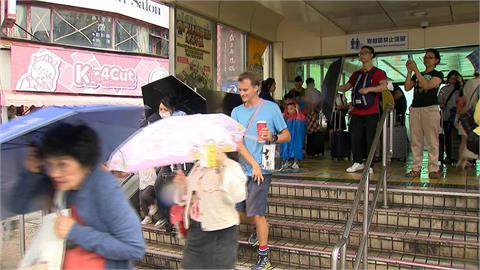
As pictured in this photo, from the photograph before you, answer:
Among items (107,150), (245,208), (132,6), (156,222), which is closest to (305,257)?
(245,208)

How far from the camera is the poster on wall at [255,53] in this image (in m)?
8.98

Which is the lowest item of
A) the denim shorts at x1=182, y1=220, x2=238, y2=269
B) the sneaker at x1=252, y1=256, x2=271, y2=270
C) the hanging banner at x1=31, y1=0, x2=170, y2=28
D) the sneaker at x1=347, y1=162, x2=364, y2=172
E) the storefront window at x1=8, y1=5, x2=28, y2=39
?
the sneaker at x1=252, y1=256, x2=271, y2=270

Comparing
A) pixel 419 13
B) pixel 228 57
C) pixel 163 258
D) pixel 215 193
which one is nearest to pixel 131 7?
pixel 228 57

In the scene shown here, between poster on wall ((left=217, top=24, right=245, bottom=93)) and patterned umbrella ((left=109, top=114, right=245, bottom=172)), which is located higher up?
poster on wall ((left=217, top=24, right=245, bottom=93))

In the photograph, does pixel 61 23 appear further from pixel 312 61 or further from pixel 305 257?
pixel 305 257

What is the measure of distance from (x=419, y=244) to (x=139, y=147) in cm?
299

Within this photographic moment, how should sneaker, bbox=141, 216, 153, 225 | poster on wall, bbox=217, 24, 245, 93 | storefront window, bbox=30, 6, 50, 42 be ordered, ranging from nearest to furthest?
sneaker, bbox=141, 216, 153, 225, poster on wall, bbox=217, 24, 245, 93, storefront window, bbox=30, 6, 50, 42

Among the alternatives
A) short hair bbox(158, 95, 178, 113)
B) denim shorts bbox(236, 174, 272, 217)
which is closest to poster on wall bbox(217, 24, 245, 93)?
short hair bbox(158, 95, 178, 113)

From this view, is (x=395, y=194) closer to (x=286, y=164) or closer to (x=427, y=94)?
(x=427, y=94)

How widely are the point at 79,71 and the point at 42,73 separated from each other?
42.9 inches

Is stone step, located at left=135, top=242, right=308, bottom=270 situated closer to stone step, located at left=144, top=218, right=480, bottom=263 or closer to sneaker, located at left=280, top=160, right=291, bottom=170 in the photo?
stone step, located at left=144, top=218, right=480, bottom=263

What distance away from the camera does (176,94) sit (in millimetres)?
4402

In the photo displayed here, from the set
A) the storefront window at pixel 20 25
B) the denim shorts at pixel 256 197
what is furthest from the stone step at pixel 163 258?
the storefront window at pixel 20 25

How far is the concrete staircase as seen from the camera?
3.95 m
